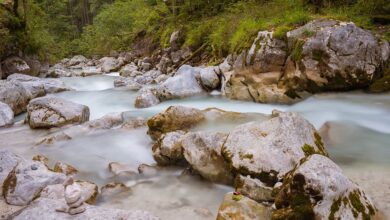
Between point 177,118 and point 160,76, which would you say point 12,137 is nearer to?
point 177,118

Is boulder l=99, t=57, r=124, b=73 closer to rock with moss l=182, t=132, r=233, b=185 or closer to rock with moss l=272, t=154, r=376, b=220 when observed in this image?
rock with moss l=182, t=132, r=233, b=185

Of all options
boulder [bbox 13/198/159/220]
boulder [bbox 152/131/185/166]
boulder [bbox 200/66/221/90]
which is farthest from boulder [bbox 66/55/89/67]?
boulder [bbox 13/198/159/220]

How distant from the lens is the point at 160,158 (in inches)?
Answer: 240

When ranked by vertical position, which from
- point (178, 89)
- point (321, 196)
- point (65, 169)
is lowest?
point (65, 169)

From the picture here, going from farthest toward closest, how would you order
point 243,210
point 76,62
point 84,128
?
point 76,62
point 84,128
point 243,210

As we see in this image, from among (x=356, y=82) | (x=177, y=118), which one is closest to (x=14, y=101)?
(x=177, y=118)

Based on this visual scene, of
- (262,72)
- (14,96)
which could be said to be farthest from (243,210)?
(14,96)

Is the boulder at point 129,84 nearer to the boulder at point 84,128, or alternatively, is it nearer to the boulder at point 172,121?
the boulder at point 84,128

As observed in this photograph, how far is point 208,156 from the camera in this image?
5.37 m

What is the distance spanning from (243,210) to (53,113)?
6537mm

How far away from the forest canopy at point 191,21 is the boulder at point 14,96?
21.4 feet

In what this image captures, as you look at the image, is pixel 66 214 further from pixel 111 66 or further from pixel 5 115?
pixel 111 66

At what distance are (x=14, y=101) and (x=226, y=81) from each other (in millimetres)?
6258

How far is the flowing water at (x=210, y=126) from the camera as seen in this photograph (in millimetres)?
4664
